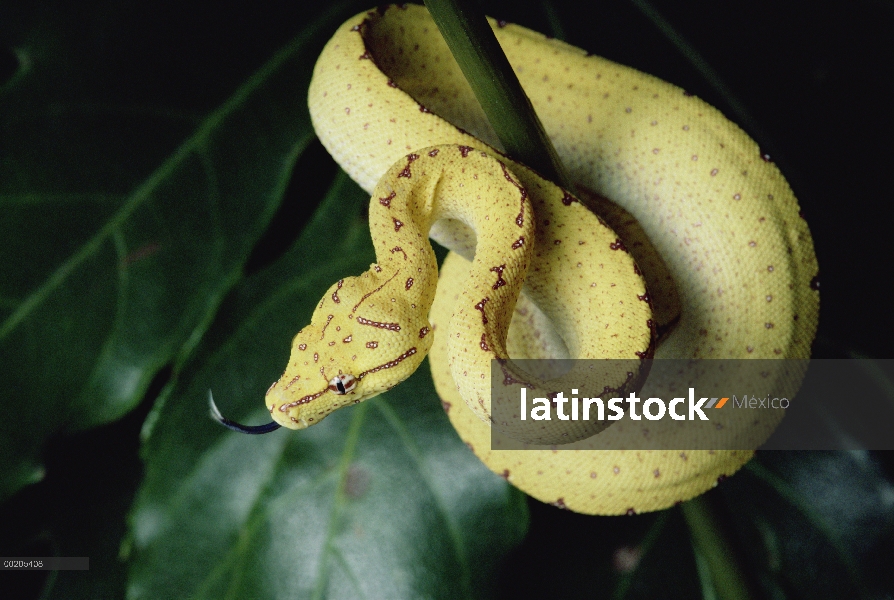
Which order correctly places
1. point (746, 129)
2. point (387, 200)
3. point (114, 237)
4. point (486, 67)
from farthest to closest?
point (746, 129)
point (114, 237)
point (387, 200)
point (486, 67)

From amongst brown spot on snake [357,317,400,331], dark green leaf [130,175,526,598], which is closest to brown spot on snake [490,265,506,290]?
brown spot on snake [357,317,400,331]

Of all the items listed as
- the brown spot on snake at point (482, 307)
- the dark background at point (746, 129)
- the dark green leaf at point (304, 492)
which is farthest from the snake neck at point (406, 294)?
the dark background at point (746, 129)

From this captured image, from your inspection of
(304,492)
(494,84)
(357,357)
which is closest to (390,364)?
(357,357)

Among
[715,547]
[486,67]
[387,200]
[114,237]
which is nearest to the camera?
[486,67]

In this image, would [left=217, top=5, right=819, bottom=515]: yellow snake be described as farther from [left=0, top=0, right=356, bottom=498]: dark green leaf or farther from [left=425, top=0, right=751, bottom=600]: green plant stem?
[left=0, top=0, right=356, bottom=498]: dark green leaf

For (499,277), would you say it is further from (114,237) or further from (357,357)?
(114,237)

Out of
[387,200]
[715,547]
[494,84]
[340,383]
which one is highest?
[494,84]

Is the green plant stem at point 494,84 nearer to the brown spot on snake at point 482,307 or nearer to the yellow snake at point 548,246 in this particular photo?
the yellow snake at point 548,246
